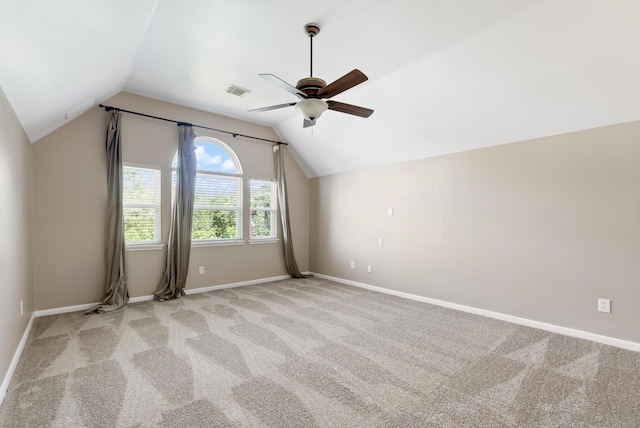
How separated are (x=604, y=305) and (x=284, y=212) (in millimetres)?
4761

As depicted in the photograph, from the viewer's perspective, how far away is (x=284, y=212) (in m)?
6.05

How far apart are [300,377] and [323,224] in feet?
13.4

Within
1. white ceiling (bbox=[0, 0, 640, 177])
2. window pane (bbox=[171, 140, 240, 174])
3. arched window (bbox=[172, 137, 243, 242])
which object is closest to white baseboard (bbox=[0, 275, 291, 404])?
arched window (bbox=[172, 137, 243, 242])

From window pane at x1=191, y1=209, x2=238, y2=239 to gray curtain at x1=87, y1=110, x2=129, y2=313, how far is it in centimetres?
110

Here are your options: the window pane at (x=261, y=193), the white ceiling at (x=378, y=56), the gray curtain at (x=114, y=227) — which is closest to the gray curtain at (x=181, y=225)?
the gray curtain at (x=114, y=227)

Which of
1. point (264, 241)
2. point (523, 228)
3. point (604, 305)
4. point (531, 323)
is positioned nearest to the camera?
point (604, 305)

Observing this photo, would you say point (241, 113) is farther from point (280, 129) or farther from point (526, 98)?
point (526, 98)

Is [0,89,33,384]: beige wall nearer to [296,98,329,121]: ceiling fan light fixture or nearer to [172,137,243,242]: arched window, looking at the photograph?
[172,137,243,242]: arched window

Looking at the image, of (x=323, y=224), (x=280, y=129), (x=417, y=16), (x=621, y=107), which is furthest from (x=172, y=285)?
(x=621, y=107)

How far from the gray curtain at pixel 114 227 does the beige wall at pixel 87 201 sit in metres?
0.12

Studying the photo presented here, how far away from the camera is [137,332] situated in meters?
3.29

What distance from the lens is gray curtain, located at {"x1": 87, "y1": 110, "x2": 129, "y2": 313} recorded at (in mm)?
4172

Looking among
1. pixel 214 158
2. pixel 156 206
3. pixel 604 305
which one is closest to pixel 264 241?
pixel 214 158

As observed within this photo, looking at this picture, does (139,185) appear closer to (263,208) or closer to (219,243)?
(219,243)
